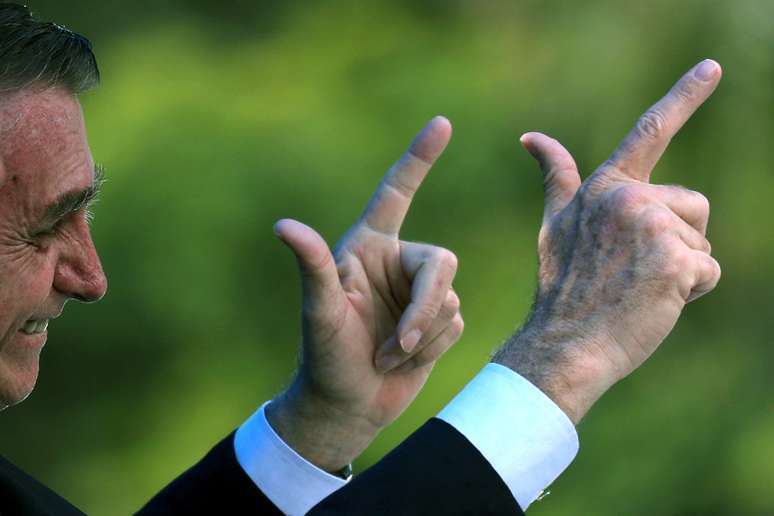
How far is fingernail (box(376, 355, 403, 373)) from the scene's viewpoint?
2098 millimetres

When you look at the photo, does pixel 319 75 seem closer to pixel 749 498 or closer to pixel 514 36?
pixel 514 36

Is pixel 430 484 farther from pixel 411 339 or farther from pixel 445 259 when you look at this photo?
pixel 445 259

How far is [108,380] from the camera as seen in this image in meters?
6.34

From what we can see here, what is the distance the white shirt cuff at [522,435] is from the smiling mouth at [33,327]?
1.99 ft

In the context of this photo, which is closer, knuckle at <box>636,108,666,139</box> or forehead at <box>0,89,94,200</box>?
forehead at <box>0,89,94,200</box>

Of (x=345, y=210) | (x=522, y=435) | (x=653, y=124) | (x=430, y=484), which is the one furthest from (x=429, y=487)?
(x=345, y=210)

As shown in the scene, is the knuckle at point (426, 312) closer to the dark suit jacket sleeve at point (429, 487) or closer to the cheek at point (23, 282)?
the dark suit jacket sleeve at point (429, 487)

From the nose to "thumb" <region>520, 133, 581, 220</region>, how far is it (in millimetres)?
652

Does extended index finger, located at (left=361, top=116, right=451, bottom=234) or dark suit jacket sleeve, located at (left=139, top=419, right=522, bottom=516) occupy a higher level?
extended index finger, located at (left=361, top=116, right=451, bottom=234)

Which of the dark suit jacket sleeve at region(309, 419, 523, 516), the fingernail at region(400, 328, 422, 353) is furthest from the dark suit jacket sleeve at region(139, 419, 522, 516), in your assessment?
the fingernail at region(400, 328, 422, 353)

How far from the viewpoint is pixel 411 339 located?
1969 millimetres

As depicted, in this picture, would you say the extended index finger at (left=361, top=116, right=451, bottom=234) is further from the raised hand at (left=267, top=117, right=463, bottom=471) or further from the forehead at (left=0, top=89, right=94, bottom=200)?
the forehead at (left=0, top=89, right=94, bottom=200)

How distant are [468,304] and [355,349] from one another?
4.06 metres

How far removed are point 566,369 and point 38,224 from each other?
0.73 metres
